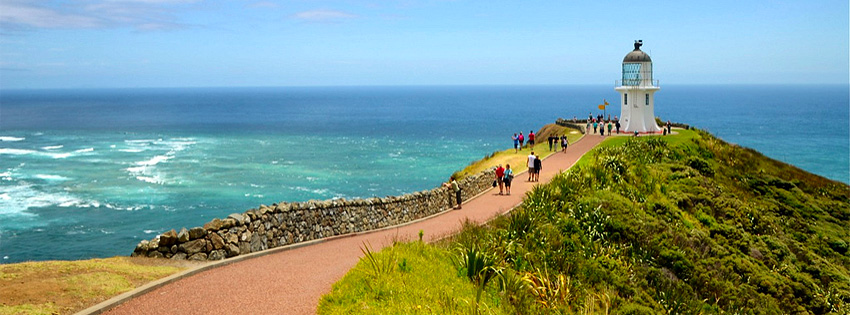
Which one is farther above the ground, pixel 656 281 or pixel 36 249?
pixel 656 281

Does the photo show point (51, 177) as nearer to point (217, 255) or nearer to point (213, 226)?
point (213, 226)

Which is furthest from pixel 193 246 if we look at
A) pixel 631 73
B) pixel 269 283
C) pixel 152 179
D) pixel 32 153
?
pixel 32 153

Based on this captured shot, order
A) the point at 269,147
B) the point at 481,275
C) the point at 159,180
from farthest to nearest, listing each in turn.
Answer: the point at 269,147
the point at 159,180
the point at 481,275

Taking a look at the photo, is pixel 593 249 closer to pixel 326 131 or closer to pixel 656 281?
pixel 656 281

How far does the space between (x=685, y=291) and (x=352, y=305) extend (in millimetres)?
9500

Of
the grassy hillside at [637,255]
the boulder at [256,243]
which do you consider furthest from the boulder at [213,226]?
the grassy hillside at [637,255]

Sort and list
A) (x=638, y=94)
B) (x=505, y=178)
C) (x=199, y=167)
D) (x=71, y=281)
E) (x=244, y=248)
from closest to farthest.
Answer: (x=71, y=281)
(x=244, y=248)
(x=505, y=178)
(x=638, y=94)
(x=199, y=167)

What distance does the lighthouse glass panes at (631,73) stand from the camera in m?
51.5

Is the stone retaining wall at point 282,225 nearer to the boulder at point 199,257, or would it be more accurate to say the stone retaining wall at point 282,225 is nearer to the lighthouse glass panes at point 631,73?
the boulder at point 199,257

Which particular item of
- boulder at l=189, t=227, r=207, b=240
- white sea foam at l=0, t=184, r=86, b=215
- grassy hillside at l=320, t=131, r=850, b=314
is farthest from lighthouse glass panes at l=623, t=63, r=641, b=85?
boulder at l=189, t=227, r=207, b=240

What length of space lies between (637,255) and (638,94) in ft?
→ 113

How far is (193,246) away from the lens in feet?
49.9

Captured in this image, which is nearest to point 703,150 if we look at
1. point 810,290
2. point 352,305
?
point 810,290

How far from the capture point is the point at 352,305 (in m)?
11.2
